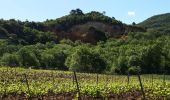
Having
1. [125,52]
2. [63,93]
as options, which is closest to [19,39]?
[125,52]

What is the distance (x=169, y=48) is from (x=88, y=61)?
118 ft

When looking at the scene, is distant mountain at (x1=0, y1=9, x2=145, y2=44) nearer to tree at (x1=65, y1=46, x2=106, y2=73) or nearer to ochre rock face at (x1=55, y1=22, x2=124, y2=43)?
ochre rock face at (x1=55, y1=22, x2=124, y2=43)

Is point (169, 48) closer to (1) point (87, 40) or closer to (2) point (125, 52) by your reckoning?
(2) point (125, 52)

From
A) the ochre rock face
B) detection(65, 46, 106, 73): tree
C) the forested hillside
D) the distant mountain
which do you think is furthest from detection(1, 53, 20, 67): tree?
the ochre rock face

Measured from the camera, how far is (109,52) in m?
129

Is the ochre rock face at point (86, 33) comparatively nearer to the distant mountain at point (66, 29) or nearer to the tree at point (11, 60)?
the distant mountain at point (66, 29)

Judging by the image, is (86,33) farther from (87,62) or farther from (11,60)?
(11,60)

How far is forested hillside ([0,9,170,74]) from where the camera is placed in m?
99.9

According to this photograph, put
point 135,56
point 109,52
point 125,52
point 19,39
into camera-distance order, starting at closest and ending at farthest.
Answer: point 135,56, point 125,52, point 109,52, point 19,39

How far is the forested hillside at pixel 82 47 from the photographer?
99938 mm

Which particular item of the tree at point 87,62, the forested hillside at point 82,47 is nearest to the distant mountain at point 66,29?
the forested hillside at point 82,47

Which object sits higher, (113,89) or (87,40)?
(87,40)

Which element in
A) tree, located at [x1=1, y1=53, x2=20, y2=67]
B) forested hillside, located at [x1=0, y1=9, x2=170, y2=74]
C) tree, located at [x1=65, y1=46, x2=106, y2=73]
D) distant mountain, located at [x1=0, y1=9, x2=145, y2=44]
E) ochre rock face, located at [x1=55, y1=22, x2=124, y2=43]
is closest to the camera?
tree, located at [x1=1, y1=53, x2=20, y2=67]

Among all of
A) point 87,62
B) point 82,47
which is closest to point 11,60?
point 87,62
